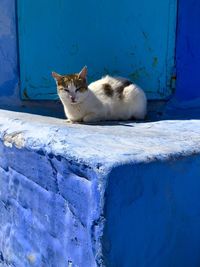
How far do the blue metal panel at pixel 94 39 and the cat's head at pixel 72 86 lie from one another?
0.34 m

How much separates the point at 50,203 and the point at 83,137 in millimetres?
395

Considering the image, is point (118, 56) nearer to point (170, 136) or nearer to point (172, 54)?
point (172, 54)

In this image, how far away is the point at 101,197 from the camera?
1.67 metres

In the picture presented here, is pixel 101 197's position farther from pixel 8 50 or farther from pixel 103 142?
pixel 8 50

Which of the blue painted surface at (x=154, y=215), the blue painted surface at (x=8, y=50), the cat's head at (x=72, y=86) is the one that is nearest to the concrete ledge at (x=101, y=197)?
the blue painted surface at (x=154, y=215)

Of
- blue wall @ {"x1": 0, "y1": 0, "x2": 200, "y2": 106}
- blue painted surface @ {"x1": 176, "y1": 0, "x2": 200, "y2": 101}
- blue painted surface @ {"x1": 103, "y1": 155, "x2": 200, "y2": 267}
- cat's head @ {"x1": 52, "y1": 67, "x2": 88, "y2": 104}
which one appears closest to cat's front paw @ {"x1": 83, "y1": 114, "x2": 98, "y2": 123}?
cat's head @ {"x1": 52, "y1": 67, "x2": 88, "y2": 104}

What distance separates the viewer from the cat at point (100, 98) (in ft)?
10.6

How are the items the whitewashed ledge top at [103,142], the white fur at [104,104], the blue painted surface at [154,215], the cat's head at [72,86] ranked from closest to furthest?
the blue painted surface at [154,215]
the whitewashed ledge top at [103,142]
the cat's head at [72,86]
the white fur at [104,104]

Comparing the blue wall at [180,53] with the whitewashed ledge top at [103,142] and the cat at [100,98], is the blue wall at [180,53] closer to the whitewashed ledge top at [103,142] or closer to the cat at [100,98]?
the cat at [100,98]

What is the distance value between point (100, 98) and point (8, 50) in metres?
0.86

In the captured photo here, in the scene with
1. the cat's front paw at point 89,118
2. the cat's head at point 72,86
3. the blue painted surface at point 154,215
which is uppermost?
the cat's head at point 72,86

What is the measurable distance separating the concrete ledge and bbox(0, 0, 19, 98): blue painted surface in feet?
3.43

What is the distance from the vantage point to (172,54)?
3547 millimetres

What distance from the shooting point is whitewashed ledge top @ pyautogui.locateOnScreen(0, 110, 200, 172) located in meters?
1.82
